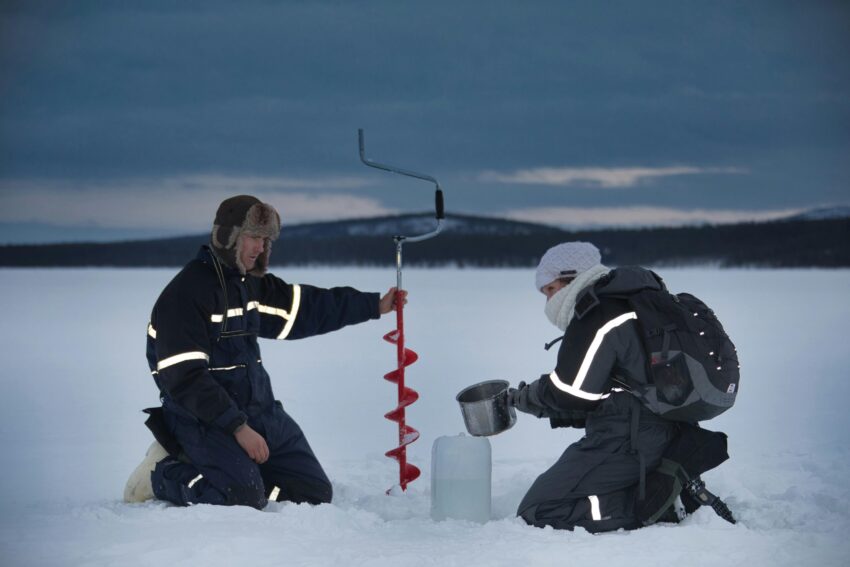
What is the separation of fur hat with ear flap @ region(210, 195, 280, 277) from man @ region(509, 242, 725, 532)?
1.13 m

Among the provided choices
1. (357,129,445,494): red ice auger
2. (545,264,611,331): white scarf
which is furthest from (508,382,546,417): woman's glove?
(357,129,445,494): red ice auger

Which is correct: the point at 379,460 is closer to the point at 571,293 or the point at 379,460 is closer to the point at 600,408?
the point at 600,408

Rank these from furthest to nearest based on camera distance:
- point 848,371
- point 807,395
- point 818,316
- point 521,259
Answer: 1. point 521,259
2. point 818,316
3. point 848,371
4. point 807,395

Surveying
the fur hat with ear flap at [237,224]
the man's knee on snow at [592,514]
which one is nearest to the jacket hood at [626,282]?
the man's knee on snow at [592,514]

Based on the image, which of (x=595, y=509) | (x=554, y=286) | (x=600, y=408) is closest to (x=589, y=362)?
(x=600, y=408)

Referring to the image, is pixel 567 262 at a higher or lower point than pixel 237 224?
lower

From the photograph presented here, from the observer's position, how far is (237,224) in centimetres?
383

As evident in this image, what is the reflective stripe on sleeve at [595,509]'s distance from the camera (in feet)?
11.2

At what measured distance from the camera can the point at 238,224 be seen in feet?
12.5

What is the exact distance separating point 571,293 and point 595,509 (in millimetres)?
771

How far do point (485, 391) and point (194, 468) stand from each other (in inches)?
48.3

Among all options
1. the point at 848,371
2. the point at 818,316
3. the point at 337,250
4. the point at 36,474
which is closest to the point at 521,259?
the point at 337,250

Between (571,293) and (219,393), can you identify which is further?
(219,393)

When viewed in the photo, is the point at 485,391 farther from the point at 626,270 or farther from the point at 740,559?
the point at 740,559
